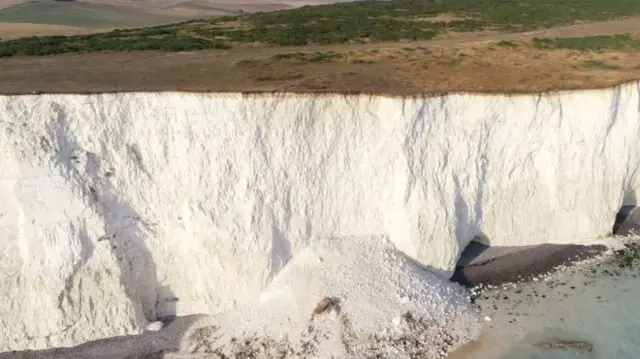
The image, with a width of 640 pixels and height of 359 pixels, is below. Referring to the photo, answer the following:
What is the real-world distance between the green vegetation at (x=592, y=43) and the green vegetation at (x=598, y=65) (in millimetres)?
2606

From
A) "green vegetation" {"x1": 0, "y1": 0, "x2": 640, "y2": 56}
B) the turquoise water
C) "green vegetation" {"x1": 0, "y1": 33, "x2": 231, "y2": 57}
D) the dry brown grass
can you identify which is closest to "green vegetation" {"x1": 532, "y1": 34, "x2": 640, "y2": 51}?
the dry brown grass

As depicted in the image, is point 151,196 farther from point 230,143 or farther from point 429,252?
point 429,252

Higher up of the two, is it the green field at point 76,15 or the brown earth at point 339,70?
the green field at point 76,15

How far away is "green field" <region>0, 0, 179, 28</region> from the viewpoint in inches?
2136

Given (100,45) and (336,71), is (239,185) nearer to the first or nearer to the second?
(336,71)

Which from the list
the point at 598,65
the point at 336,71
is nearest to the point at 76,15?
the point at 336,71

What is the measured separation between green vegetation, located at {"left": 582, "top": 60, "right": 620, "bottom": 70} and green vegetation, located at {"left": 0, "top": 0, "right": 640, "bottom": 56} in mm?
8862

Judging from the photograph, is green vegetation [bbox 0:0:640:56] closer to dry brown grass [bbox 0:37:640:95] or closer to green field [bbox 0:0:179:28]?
dry brown grass [bbox 0:37:640:95]

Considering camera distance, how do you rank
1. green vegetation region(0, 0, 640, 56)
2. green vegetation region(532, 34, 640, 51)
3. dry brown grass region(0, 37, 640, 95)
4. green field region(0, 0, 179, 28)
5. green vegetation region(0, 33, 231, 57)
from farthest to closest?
green field region(0, 0, 179, 28) < green vegetation region(0, 0, 640, 56) < green vegetation region(532, 34, 640, 51) < green vegetation region(0, 33, 231, 57) < dry brown grass region(0, 37, 640, 95)

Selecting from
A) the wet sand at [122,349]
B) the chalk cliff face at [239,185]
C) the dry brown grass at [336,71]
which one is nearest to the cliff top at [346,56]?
the dry brown grass at [336,71]

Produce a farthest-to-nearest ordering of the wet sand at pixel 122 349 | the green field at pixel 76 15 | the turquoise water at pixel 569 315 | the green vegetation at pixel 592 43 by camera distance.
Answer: the green field at pixel 76 15 → the green vegetation at pixel 592 43 → the turquoise water at pixel 569 315 → the wet sand at pixel 122 349

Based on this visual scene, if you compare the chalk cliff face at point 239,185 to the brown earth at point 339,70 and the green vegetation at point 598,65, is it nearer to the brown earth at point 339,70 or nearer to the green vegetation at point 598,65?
the brown earth at point 339,70

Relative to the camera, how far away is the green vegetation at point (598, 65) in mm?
22172

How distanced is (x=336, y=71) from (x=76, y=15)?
47534 mm
